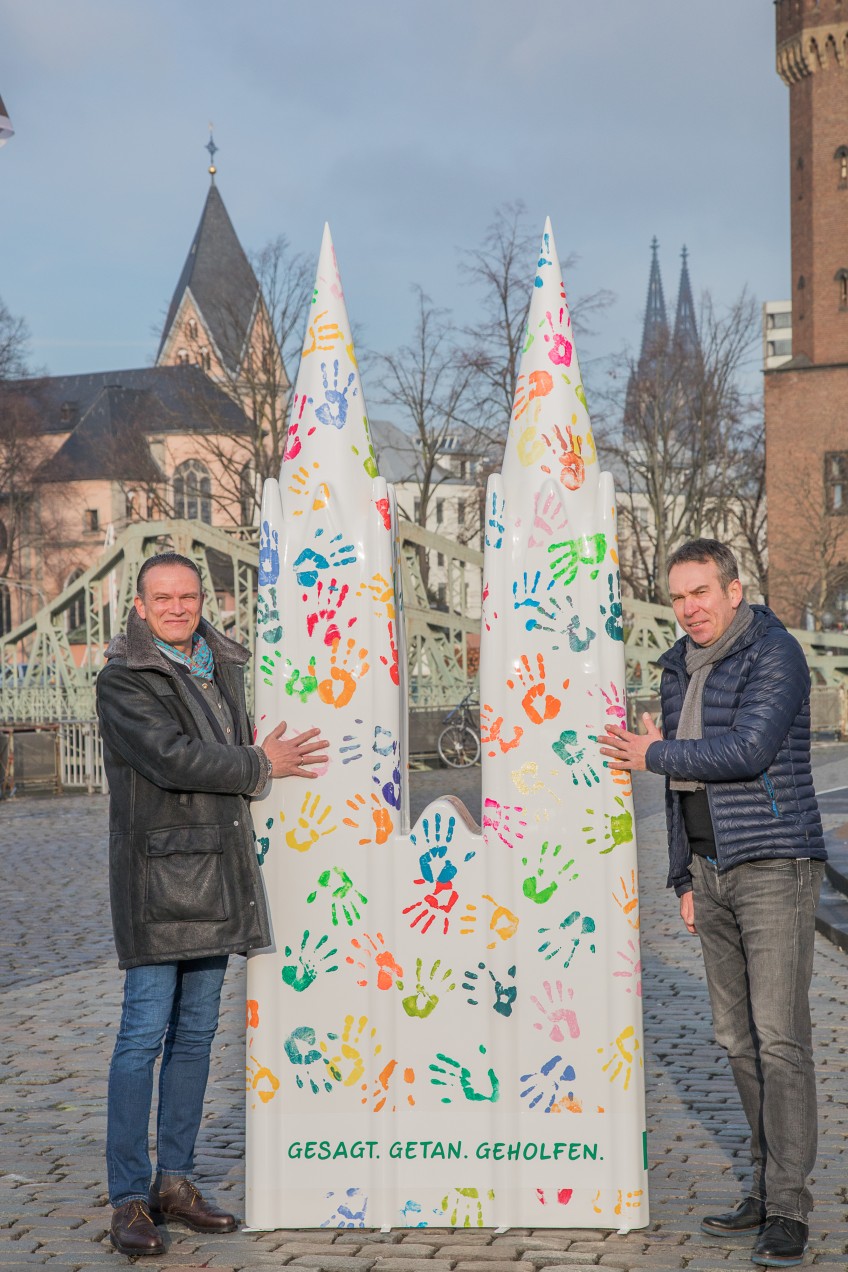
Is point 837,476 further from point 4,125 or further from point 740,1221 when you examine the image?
point 740,1221

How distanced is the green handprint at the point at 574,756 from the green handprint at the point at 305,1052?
3.35 ft

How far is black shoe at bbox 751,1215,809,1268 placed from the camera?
4.07m

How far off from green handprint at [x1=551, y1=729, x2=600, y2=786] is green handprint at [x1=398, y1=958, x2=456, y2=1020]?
64cm

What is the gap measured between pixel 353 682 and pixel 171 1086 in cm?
121

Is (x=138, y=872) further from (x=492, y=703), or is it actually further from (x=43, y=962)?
(x=43, y=962)

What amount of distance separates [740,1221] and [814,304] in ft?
148

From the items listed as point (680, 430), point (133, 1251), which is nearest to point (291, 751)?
point (133, 1251)

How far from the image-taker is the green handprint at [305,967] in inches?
179

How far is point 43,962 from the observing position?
8.96m

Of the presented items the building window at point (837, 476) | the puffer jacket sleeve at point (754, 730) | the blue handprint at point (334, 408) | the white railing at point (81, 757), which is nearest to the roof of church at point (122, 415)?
the building window at point (837, 476)

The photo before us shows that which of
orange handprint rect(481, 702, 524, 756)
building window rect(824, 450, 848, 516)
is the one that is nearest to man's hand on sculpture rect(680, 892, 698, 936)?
orange handprint rect(481, 702, 524, 756)

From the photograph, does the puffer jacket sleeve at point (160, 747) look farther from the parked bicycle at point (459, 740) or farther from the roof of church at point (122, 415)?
the roof of church at point (122, 415)

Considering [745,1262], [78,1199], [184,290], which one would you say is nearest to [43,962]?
[78,1199]

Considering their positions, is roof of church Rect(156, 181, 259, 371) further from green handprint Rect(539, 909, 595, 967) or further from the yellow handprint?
green handprint Rect(539, 909, 595, 967)
